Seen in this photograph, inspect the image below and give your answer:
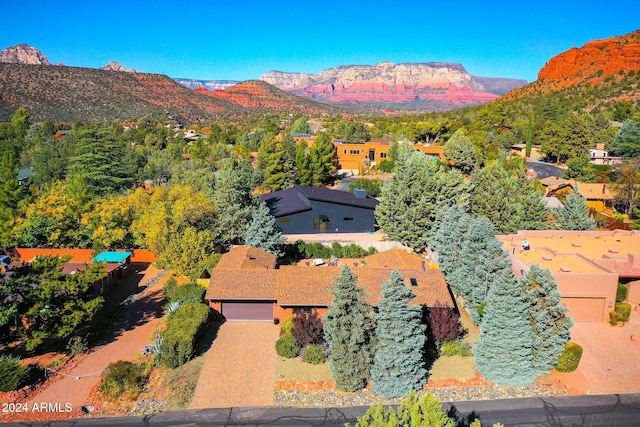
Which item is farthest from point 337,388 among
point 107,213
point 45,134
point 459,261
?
point 45,134

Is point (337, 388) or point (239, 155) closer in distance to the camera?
point (337, 388)

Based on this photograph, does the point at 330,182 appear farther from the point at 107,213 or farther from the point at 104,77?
the point at 104,77

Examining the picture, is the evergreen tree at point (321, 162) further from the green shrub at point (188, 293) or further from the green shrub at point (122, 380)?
the green shrub at point (122, 380)

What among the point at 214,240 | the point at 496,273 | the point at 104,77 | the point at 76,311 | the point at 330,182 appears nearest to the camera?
the point at 76,311

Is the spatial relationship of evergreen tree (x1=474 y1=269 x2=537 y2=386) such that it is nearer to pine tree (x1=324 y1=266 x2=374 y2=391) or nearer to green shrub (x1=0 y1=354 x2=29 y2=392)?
pine tree (x1=324 y1=266 x2=374 y2=391)

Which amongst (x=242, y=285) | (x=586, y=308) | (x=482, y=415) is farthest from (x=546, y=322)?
(x=242, y=285)
